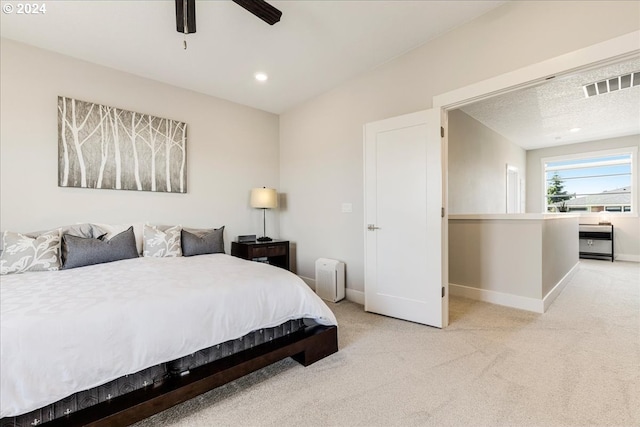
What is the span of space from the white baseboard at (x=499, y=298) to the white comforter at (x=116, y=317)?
2.36m

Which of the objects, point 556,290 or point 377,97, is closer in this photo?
point 377,97

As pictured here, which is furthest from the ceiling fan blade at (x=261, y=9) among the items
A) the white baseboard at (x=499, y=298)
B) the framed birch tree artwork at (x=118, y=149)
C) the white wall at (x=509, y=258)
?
the white baseboard at (x=499, y=298)

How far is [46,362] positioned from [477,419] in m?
2.05

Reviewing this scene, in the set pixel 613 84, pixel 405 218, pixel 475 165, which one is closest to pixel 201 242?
pixel 405 218

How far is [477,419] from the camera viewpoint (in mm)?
1500

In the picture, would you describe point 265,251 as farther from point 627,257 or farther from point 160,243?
point 627,257

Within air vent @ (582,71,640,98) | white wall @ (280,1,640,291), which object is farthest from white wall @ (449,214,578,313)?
air vent @ (582,71,640,98)

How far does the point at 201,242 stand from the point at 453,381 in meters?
2.66

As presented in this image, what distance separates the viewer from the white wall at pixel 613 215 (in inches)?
234

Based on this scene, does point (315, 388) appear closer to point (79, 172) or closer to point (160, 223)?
point (160, 223)

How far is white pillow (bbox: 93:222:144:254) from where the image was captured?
285cm

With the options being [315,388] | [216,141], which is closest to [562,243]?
[315,388]

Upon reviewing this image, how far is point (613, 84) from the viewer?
3.48 meters

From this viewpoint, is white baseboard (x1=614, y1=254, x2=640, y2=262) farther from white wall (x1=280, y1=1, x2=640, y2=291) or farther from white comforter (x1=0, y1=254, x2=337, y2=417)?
white comforter (x1=0, y1=254, x2=337, y2=417)
